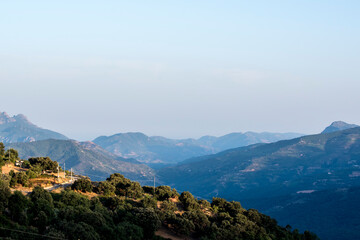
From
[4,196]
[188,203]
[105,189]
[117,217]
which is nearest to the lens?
[4,196]

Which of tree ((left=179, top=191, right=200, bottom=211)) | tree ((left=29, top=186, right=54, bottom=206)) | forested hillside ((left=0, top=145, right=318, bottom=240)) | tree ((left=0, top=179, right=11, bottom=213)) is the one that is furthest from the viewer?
tree ((left=179, top=191, right=200, bottom=211))

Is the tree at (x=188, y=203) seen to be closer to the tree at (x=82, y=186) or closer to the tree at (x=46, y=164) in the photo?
the tree at (x=82, y=186)

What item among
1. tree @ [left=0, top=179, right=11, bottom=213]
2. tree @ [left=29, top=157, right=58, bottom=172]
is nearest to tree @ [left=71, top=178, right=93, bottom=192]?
tree @ [left=29, top=157, right=58, bottom=172]

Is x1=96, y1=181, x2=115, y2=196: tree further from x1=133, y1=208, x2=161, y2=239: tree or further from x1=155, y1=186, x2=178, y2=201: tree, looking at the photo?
x1=133, y1=208, x2=161, y2=239: tree

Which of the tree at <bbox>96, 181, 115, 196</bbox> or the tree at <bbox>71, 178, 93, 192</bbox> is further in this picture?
the tree at <bbox>96, 181, 115, 196</bbox>

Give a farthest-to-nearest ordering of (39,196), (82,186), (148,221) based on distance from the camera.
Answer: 1. (82,186)
2. (148,221)
3. (39,196)

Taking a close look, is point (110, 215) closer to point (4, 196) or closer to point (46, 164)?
point (4, 196)

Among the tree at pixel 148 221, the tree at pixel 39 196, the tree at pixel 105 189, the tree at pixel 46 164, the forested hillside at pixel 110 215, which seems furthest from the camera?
the tree at pixel 46 164

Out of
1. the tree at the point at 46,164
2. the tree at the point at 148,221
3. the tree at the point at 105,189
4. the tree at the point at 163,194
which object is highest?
the tree at the point at 46,164

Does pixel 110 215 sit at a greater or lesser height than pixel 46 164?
lesser

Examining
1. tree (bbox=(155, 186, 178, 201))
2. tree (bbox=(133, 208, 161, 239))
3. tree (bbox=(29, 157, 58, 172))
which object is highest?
tree (bbox=(29, 157, 58, 172))

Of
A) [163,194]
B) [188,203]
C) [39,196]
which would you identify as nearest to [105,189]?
[163,194]

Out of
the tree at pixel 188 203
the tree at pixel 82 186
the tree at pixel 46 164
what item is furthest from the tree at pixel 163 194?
the tree at pixel 46 164

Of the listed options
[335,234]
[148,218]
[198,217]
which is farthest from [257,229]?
[335,234]
